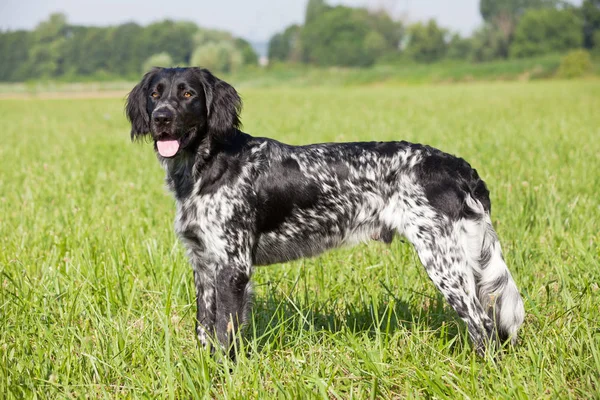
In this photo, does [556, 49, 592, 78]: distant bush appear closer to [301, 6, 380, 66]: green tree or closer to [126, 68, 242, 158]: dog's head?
[301, 6, 380, 66]: green tree

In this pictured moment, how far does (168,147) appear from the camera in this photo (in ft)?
11.5

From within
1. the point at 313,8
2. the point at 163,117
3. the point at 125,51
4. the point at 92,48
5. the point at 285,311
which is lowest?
the point at 285,311

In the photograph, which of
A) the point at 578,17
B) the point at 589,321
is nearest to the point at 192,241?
the point at 589,321

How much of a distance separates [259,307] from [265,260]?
1.82ft

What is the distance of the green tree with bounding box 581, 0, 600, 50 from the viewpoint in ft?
269

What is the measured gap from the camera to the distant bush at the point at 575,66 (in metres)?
53.6

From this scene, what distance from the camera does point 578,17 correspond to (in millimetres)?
84062

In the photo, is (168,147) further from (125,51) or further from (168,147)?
(125,51)

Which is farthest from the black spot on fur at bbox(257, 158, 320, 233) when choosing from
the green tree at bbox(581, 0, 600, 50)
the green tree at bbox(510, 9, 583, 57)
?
the green tree at bbox(581, 0, 600, 50)

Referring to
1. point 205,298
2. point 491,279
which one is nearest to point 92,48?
point 205,298

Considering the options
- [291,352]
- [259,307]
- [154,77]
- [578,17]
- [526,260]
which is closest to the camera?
[291,352]

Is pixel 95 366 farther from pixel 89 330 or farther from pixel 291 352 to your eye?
pixel 291 352

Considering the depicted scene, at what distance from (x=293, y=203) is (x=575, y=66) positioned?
57024mm

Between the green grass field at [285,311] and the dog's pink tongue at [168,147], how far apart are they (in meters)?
0.81
